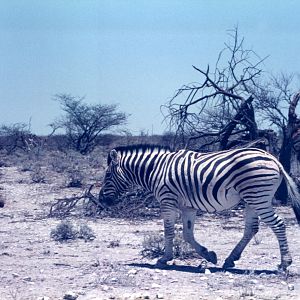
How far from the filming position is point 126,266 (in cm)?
986

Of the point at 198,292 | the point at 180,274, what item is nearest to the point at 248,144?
the point at 180,274

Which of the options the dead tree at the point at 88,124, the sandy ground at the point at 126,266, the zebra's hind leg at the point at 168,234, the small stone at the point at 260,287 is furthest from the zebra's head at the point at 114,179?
the dead tree at the point at 88,124

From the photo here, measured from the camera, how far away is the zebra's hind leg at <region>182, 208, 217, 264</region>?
33.2ft

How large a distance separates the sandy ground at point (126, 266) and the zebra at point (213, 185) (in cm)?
48

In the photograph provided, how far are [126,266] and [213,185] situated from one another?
1.67m

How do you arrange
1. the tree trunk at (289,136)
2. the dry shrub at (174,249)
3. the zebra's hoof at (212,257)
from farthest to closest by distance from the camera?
the tree trunk at (289,136) → the dry shrub at (174,249) → the zebra's hoof at (212,257)

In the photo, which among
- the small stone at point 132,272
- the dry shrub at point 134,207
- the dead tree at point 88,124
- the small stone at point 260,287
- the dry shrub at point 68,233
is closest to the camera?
the small stone at point 260,287

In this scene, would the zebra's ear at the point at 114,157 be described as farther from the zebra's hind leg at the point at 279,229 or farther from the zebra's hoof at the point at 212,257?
the zebra's hind leg at the point at 279,229

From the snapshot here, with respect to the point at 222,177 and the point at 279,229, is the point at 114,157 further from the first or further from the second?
the point at 279,229

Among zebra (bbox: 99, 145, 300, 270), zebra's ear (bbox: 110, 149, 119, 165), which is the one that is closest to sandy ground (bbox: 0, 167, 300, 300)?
zebra (bbox: 99, 145, 300, 270)

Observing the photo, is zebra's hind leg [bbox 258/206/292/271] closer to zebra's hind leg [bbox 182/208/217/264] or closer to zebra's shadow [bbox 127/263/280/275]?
zebra's shadow [bbox 127/263/280/275]

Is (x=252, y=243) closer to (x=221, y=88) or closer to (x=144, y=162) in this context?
(x=144, y=162)

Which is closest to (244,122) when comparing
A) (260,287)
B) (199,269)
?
(199,269)

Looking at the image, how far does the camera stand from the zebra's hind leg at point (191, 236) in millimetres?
10133
